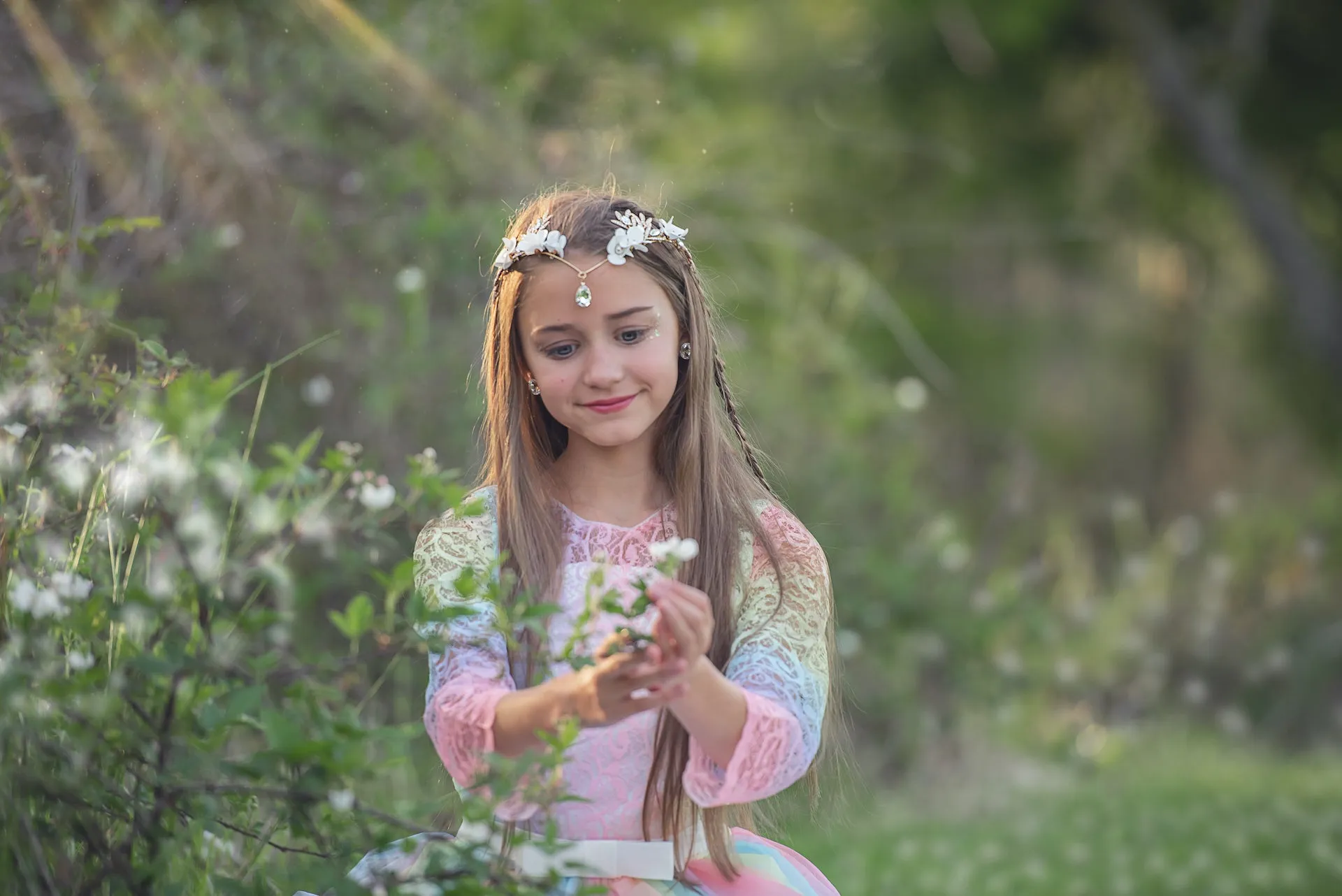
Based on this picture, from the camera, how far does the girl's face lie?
7.36 feet

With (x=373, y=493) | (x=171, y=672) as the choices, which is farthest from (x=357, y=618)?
(x=373, y=493)

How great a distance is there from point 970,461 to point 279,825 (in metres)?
8.57

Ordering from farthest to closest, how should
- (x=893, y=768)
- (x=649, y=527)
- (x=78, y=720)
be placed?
(x=893, y=768) → (x=649, y=527) → (x=78, y=720)

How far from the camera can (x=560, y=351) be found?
2.28 m

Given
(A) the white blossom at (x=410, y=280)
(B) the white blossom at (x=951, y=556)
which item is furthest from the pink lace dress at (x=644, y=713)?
(B) the white blossom at (x=951, y=556)

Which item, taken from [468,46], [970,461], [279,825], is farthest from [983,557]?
[279,825]

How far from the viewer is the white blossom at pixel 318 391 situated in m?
3.64

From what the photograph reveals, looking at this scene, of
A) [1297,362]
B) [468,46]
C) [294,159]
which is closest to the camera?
[294,159]

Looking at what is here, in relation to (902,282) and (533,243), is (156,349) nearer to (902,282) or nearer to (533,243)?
(533,243)

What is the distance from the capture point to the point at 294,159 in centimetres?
432

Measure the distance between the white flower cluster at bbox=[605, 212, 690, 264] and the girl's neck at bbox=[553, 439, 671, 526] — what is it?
31 cm

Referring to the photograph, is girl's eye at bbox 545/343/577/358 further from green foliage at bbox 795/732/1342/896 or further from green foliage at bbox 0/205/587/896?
green foliage at bbox 795/732/1342/896

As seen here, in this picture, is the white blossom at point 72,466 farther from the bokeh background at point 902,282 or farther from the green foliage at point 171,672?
the bokeh background at point 902,282

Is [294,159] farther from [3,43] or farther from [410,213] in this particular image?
[3,43]
